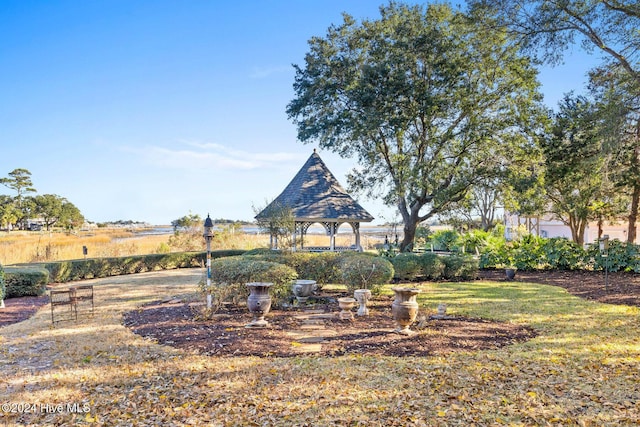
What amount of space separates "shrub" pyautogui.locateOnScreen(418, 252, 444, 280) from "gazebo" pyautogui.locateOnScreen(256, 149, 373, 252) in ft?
8.40

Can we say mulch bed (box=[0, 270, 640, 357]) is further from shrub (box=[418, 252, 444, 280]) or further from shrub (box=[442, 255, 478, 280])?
shrub (box=[442, 255, 478, 280])

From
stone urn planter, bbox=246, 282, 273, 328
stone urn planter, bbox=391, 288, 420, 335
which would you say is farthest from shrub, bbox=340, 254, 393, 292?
stone urn planter, bbox=391, 288, 420, 335

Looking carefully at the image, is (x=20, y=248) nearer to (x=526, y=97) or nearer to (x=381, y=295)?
(x=381, y=295)

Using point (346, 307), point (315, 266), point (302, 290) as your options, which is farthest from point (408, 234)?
point (346, 307)

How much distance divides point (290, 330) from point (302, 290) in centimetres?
270

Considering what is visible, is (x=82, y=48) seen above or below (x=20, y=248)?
above

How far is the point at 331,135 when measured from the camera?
1727cm

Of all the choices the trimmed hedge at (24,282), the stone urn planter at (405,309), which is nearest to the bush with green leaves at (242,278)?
the stone urn planter at (405,309)

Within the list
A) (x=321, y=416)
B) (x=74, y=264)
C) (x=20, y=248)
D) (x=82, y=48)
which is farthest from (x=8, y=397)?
(x=20, y=248)

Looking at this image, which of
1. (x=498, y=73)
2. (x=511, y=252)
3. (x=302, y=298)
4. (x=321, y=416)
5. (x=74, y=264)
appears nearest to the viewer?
(x=321, y=416)

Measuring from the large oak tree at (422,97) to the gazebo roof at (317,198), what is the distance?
1.34m

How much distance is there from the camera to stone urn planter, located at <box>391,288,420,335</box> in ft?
23.7

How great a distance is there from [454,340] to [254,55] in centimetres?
1021

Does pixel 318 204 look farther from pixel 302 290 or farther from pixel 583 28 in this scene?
pixel 583 28
